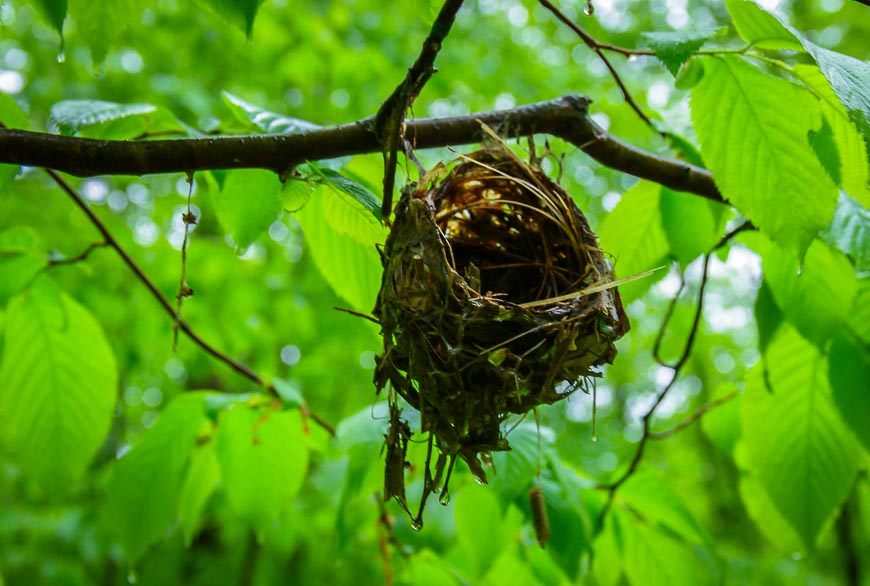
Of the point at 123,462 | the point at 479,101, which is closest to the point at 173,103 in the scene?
the point at 479,101

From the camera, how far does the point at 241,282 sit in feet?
14.3

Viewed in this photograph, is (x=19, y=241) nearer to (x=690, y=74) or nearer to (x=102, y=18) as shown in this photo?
(x=102, y=18)

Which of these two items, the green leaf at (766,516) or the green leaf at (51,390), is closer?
the green leaf at (51,390)

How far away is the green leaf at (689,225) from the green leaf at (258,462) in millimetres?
981

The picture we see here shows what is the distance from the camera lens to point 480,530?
1562 mm

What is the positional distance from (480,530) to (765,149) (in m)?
1.01

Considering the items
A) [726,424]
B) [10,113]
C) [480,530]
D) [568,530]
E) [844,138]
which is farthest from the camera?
[726,424]

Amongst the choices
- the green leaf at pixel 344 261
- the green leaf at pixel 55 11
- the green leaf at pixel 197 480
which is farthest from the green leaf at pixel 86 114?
the green leaf at pixel 197 480

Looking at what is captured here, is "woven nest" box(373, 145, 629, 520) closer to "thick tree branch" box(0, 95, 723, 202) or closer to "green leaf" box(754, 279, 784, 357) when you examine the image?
"thick tree branch" box(0, 95, 723, 202)

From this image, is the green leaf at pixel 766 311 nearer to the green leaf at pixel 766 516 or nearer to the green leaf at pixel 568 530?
the green leaf at pixel 568 530

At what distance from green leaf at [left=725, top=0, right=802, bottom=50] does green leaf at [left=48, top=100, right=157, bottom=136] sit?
3.25 feet

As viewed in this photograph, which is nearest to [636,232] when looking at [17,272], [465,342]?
[465,342]

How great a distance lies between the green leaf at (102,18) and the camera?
1075 millimetres

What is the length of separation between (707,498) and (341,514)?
751 cm
